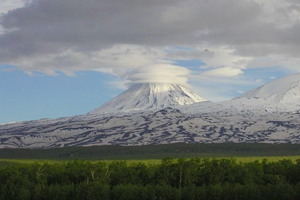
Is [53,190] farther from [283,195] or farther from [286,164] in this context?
[286,164]

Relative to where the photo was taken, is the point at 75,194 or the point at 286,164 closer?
the point at 75,194

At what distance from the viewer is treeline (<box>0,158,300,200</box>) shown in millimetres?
92438

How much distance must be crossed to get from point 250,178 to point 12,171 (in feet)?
147

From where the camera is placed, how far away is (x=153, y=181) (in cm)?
10088

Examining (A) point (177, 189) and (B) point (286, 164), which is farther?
(B) point (286, 164)

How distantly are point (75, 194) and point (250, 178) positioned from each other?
32.6m

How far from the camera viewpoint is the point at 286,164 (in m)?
108

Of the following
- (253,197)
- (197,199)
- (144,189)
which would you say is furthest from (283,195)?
(144,189)

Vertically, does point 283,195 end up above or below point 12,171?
below

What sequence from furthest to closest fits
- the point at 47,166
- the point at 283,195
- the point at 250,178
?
the point at 47,166 → the point at 250,178 → the point at 283,195

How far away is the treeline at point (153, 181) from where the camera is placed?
92.4 meters

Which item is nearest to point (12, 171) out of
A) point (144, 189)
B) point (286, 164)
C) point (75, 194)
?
point (75, 194)

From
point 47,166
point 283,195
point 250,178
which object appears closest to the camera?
point 283,195

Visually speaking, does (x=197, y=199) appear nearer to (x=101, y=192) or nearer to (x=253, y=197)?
(x=253, y=197)
